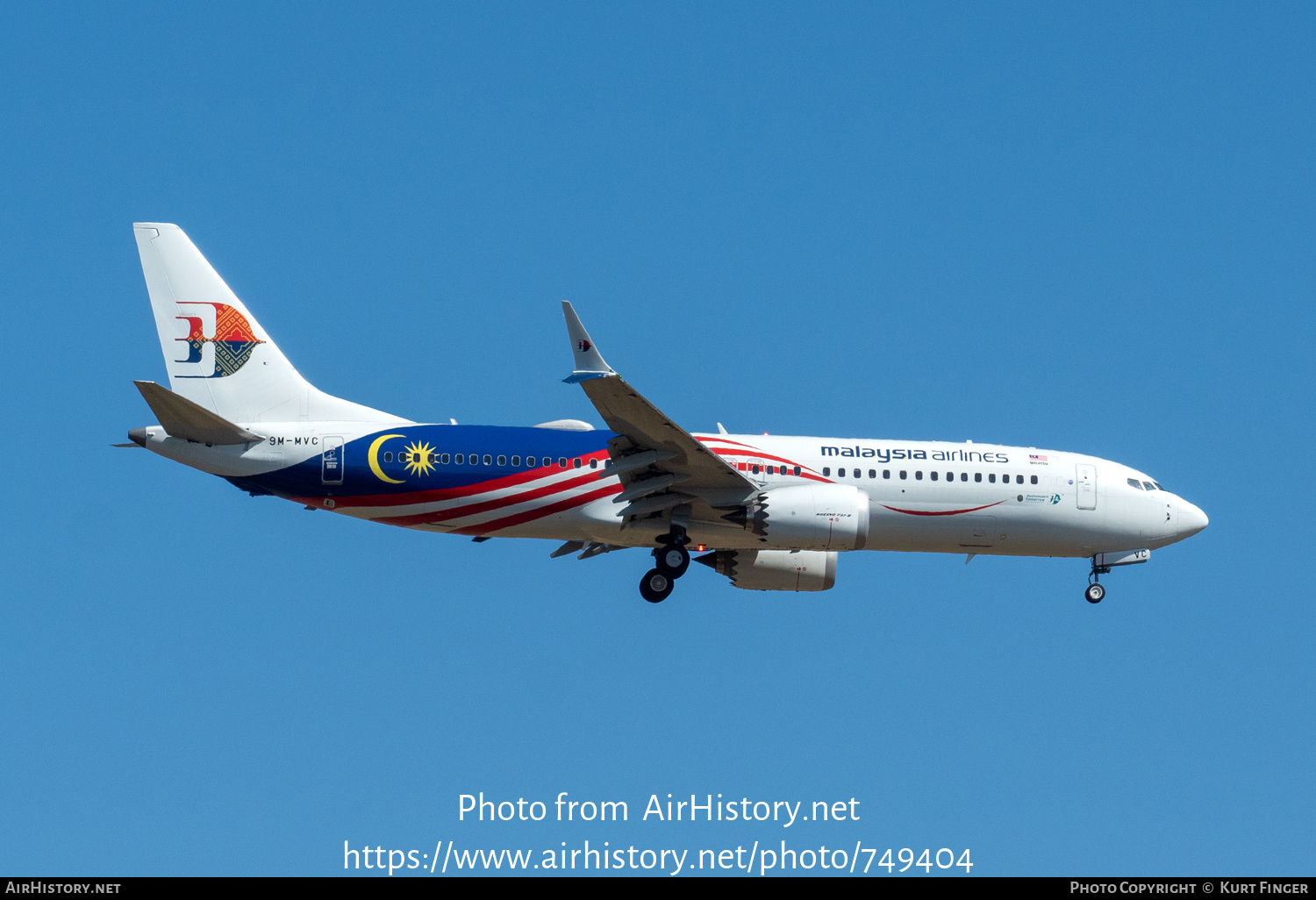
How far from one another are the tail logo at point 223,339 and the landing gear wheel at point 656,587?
11020mm

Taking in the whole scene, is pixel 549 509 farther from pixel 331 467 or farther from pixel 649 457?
pixel 331 467

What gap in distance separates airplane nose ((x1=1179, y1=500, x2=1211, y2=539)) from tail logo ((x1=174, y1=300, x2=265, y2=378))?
77.4 feet

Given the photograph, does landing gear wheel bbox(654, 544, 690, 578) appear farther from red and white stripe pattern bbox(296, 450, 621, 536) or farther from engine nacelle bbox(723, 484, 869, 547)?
red and white stripe pattern bbox(296, 450, 621, 536)

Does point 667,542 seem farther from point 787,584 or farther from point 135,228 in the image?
point 135,228

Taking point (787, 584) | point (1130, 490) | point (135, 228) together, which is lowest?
point (787, 584)

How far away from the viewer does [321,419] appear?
36062 millimetres

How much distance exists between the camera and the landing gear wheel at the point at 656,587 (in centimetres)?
3638

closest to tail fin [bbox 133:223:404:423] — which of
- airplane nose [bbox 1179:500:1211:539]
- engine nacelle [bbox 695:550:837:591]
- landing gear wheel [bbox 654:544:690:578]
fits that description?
landing gear wheel [bbox 654:544:690:578]

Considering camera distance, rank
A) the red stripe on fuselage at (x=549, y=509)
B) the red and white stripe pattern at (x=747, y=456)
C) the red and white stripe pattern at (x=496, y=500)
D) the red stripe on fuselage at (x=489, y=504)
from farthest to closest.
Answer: the red and white stripe pattern at (x=747, y=456), the red stripe on fuselage at (x=549, y=509), the red stripe on fuselage at (x=489, y=504), the red and white stripe pattern at (x=496, y=500)

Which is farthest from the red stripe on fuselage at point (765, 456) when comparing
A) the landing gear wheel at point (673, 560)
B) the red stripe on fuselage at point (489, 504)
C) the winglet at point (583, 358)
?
the winglet at point (583, 358)

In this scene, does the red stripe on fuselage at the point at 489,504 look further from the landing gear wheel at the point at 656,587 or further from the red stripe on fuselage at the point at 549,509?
the landing gear wheel at the point at 656,587

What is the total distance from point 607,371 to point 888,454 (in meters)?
8.93

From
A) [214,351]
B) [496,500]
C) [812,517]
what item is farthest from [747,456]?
[214,351]

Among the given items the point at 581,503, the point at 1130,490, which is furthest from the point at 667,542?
the point at 1130,490
